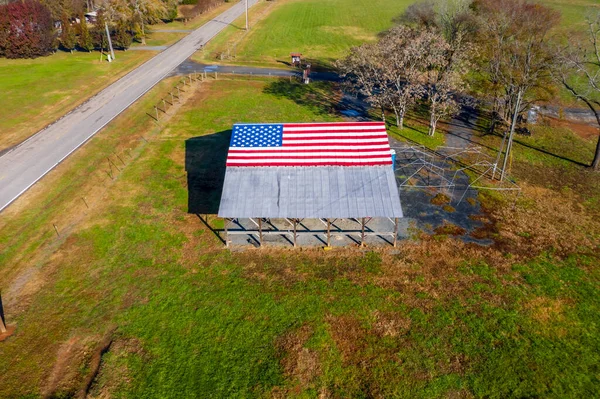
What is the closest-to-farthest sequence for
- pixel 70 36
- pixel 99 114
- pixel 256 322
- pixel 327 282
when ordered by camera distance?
pixel 256 322 < pixel 327 282 < pixel 99 114 < pixel 70 36

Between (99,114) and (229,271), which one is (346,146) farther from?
(99,114)

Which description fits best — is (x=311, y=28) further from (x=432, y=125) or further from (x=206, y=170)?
(x=206, y=170)

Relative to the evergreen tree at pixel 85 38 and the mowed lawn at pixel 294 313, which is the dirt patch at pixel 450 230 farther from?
the evergreen tree at pixel 85 38

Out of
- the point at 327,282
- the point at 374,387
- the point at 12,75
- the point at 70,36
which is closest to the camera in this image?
the point at 374,387

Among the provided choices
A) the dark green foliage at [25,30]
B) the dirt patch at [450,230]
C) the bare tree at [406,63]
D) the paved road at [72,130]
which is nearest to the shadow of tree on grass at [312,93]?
the bare tree at [406,63]

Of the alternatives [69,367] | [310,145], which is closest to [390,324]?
[310,145]

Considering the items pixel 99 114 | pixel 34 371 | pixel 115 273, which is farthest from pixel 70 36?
pixel 34 371
